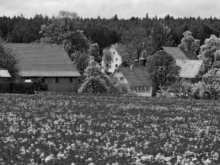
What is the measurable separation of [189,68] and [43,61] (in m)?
36.7

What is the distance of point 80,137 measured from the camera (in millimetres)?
13336

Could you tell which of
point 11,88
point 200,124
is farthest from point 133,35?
point 200,124

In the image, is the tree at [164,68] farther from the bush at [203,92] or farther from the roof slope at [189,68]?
the bush at [203,92]

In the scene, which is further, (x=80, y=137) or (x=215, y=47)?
(x=215, y=47)

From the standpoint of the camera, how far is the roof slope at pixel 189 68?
347ft

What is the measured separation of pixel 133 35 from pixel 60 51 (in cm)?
9522

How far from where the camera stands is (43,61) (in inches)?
3206

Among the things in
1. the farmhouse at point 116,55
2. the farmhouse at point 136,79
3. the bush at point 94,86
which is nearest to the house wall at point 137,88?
the farmhouse at point 136,79

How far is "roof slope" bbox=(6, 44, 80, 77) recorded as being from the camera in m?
79.3

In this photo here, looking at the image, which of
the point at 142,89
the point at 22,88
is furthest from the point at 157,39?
the point at 22,88

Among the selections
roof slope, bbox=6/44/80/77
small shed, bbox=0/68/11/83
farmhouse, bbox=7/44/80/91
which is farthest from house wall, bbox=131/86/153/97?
small shed, bbox=0/68/11/83

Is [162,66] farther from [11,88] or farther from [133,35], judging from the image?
[133,35]

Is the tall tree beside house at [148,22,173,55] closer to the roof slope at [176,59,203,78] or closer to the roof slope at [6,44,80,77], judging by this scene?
the roof slope at [176,59,203,78]

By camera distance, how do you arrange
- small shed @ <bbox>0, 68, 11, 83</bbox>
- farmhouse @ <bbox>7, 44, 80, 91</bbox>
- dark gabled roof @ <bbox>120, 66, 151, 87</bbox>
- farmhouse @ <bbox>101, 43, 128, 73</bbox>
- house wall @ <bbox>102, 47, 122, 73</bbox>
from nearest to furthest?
1. small shed @ <bbox>0, 68, 11, 83</bbox>
2. farmhouse @ <bbox>7, 44, 80, 91</bbox>
3. dark gabled roof @ <bbox>120, 66, 151, 87</bbox>
4. farmhouse @ <bbox>101, 43, 128, 73</bbox>
5. house wall @ <bbox>102, 47, 122, 73</bbox>
